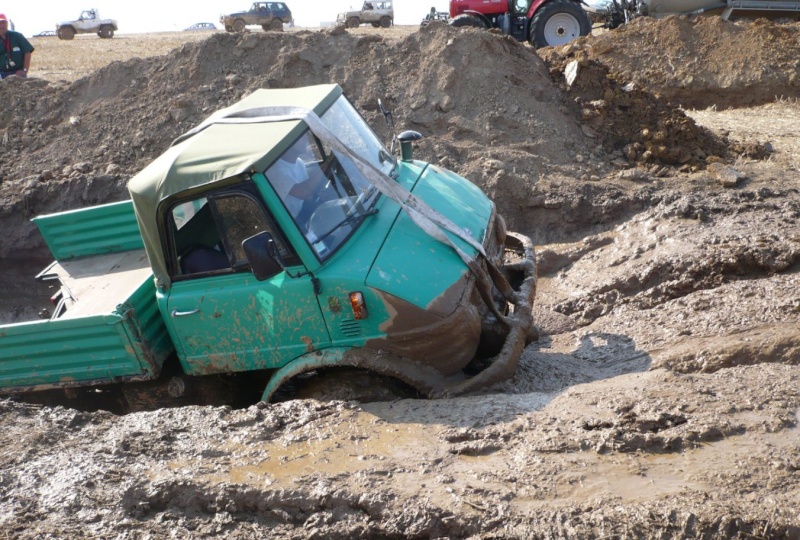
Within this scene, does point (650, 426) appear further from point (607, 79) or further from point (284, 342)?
point (607, 79)

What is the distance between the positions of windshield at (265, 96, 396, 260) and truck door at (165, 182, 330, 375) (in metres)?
0.18

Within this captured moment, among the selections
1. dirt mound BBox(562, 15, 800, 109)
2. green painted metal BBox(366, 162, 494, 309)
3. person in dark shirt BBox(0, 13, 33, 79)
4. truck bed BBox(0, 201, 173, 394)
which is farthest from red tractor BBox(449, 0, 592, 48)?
truck bed BBox(0, 201, 173, 394)

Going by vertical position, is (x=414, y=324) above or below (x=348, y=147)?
below

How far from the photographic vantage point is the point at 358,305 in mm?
4629

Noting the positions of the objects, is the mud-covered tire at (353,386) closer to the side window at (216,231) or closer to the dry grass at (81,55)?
the side window at (216,231)

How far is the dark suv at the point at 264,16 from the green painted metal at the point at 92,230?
2740 cm

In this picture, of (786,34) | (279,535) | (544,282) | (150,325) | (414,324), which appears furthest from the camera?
(786,34)

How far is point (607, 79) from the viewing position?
428 inches

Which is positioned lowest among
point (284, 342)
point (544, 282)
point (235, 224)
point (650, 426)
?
point (544, 282)

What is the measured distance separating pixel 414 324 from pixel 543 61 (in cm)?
825

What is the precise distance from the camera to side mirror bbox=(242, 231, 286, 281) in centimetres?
445

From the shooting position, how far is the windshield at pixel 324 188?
477 centimetres

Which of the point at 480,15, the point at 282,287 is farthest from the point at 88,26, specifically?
the point at 282,287

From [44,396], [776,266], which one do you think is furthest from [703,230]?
[44,396]
